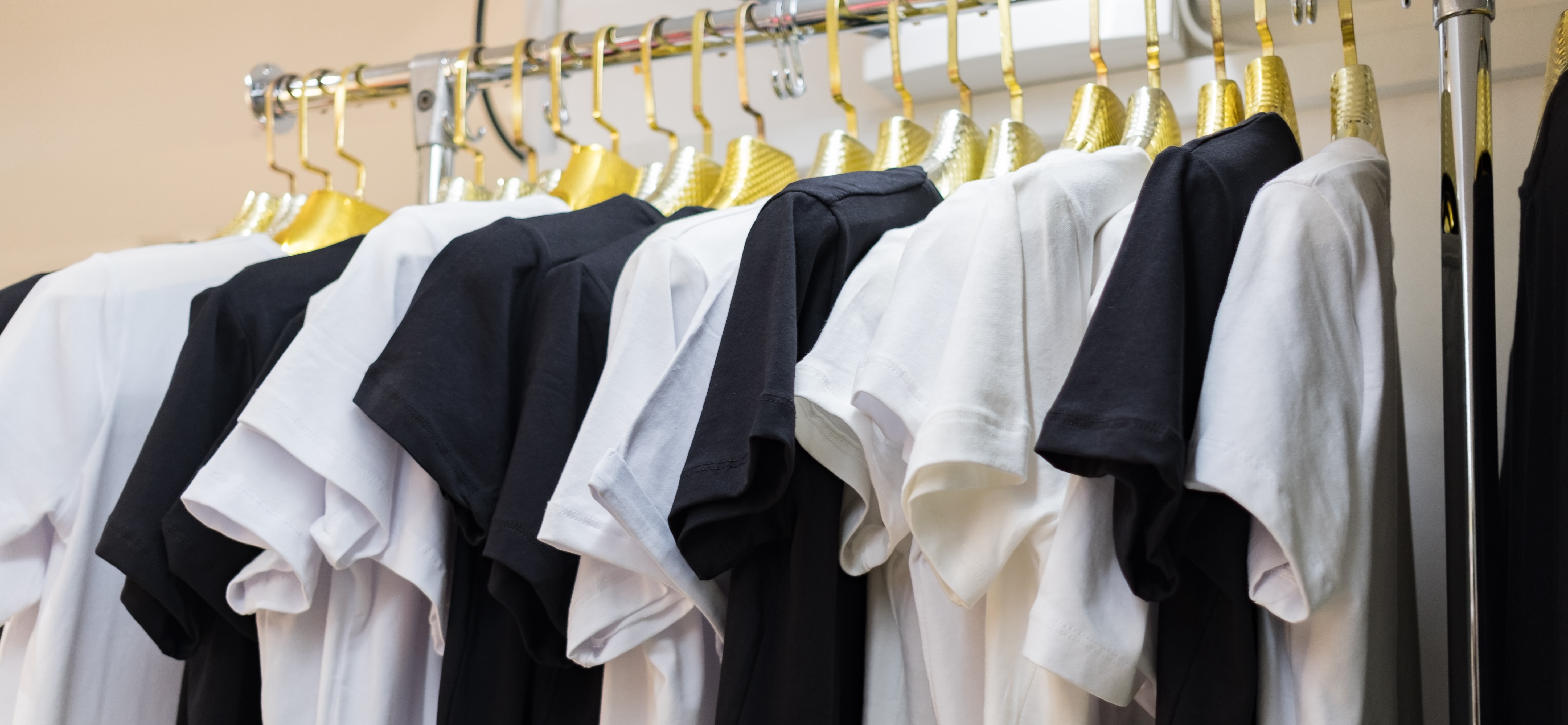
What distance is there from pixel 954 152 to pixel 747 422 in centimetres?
40

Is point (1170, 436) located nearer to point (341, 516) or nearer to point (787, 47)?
point (341, 516)

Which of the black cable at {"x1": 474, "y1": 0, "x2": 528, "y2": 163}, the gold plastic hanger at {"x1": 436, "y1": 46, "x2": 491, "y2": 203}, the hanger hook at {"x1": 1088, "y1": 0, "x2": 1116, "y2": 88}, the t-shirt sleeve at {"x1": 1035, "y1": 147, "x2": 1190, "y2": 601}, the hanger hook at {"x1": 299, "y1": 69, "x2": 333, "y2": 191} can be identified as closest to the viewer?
the t-shirt sleeve at {"x1": 1035, "y1": 147, "x2": 1190, "y2": 601}

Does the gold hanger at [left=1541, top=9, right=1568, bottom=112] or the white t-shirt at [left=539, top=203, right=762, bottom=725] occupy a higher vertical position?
the gold hanger at [left=1541, top=9, right=1568, bottom=112]

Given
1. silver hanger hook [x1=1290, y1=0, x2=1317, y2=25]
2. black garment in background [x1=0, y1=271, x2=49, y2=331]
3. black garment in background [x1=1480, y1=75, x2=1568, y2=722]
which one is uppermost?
silver hanger hook [x1=1290, y1=0, x2=1317, y2=25]

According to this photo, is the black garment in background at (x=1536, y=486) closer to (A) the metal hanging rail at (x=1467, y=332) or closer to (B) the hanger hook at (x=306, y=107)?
(A) the metal hanging rail at (x=1467, y=332)

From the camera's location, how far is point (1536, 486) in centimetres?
65

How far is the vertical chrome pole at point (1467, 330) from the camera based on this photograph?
60 cm

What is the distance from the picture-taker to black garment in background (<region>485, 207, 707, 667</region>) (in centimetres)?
71

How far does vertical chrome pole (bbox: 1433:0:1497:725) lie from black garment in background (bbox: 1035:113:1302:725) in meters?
0.12

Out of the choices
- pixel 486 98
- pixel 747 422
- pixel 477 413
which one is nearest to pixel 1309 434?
pixel 747 422

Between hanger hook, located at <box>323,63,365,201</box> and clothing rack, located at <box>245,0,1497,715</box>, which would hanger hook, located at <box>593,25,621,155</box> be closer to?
hanger hook, located at <box>323,63,365,201</box>

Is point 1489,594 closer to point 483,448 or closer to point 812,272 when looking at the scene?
point 812,272

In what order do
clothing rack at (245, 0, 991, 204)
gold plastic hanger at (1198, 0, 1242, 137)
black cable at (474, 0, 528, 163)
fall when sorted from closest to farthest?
gold plastic hanger at (1198, 0, 1242, 137) < clothing rack at (245, 0, 991, 204) < black cable at (474, 0, 528, 163)

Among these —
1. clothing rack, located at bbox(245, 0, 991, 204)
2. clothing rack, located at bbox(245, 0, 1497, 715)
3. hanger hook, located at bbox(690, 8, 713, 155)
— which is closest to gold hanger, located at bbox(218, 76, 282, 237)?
clothing rack, located at bbox(245, 0, 991, 204)
